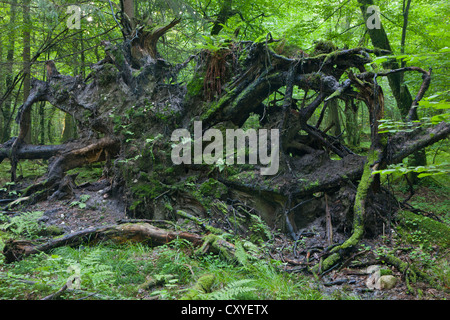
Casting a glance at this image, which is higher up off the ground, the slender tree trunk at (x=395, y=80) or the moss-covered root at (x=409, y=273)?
the slender tree trunk at (x=395, y=80)

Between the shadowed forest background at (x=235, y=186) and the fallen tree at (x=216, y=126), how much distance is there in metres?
0.03

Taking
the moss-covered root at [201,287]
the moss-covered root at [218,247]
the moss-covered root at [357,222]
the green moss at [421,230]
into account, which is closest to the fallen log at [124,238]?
the moss-covered root at [218,247]

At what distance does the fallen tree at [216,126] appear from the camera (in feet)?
15.6

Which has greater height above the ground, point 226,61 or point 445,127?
point 226,61

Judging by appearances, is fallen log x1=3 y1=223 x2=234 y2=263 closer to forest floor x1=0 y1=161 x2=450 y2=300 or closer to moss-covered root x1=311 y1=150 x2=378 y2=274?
forest floor x1=0 y1=161 x2=450 y2=300

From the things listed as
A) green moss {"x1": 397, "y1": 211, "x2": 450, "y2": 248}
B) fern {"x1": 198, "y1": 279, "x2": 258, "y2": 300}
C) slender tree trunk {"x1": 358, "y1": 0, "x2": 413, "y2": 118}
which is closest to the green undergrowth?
fern {"x1": 198, "y1": 279, "x2": 258, "y2": 300}

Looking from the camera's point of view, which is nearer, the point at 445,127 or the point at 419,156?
the point at 445,127

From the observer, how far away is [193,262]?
3.81 meters

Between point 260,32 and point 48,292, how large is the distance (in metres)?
9.10

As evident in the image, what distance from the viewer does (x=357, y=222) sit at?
4.33 meters

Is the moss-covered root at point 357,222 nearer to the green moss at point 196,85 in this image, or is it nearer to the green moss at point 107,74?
the green moss at point 196,85

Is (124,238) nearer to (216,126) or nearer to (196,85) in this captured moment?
(216,126)

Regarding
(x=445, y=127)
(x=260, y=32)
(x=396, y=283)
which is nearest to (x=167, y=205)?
(x=396, y=283)
